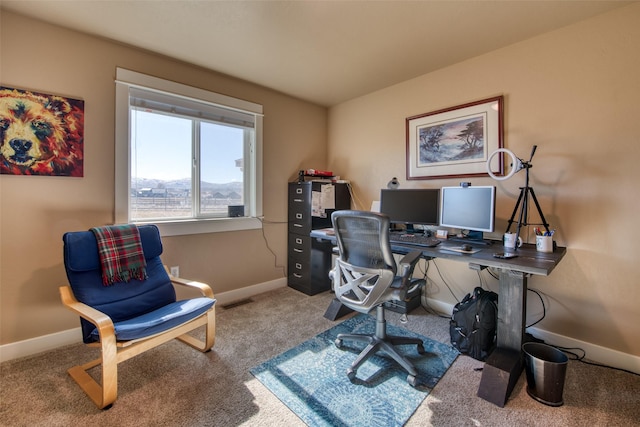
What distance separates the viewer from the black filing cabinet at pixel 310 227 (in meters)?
3.18

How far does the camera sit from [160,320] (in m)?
1.66

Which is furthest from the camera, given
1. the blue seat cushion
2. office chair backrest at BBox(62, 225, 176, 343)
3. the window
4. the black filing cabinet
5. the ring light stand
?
the black filing cabinet

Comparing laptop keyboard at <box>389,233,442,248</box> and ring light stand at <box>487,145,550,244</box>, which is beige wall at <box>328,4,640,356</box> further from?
laptop keyboard at <box>389,233,442,248</box>

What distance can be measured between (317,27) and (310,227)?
1.91 m

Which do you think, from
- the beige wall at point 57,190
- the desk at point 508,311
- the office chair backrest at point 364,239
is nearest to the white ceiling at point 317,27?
the beige wall at point 57,190

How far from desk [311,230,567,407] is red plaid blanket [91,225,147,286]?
6.87 ft

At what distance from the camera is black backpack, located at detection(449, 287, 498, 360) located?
1956mm

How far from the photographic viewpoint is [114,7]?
1.87 metres

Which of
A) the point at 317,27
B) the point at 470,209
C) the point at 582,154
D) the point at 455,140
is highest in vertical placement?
the point at 317,27

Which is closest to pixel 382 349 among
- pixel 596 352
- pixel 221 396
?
pixel 221 396

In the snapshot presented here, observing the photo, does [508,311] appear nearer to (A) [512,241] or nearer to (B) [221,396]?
(A) [512,241]

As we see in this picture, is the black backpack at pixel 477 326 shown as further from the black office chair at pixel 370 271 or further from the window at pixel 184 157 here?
the window at pixel 184 157

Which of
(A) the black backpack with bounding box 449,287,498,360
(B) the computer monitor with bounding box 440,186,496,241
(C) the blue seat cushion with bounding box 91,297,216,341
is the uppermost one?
(B) the computer monitor with bounding box 440,186,496,241

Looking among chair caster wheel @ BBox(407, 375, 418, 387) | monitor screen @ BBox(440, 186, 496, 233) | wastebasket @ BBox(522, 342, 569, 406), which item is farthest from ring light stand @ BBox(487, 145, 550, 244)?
chair caster wheel @ BBox(407, 375, 418, 387)
